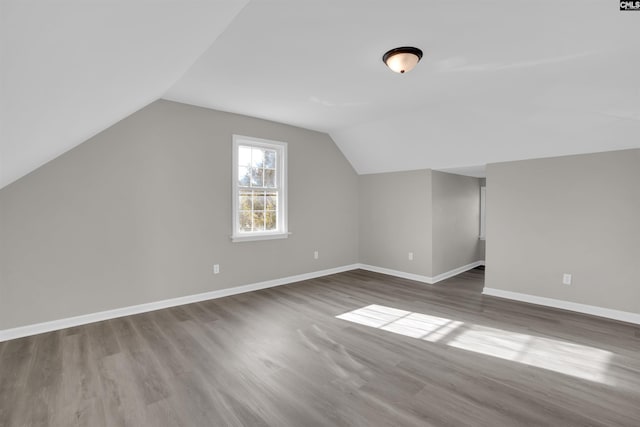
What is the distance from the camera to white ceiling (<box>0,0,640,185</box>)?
3.35 ft

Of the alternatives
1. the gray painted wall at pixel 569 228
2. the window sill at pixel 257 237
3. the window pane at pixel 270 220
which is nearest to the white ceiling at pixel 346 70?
the gray painted wall at pixel 569 228

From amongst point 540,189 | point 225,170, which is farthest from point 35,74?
point 540,189

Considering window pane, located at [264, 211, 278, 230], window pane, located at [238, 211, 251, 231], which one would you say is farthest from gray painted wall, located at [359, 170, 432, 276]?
window pane, located at [238, 211, 251, 231]

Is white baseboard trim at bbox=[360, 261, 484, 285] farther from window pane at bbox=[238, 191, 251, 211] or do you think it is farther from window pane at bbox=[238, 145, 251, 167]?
window pane at bbox=[238, 145, 251, 167]

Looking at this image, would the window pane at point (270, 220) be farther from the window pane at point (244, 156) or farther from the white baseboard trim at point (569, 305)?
the white baseboard trim at point (569, 305)

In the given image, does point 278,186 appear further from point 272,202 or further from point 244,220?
point 244,220

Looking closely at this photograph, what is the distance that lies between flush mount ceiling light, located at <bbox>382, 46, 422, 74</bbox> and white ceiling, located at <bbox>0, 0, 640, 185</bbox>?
0.25 ft

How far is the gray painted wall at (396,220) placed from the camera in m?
5.04

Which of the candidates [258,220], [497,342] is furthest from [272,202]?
[497,342]

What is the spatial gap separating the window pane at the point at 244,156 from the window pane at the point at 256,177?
0.47ft

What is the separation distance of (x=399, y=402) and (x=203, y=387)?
4.57 feet

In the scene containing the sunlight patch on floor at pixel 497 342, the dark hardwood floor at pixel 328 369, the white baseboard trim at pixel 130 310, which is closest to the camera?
the dark hardwood floor at pixel 328 369

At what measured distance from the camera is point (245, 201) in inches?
177

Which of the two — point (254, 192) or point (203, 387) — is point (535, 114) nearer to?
point (254, 192)
